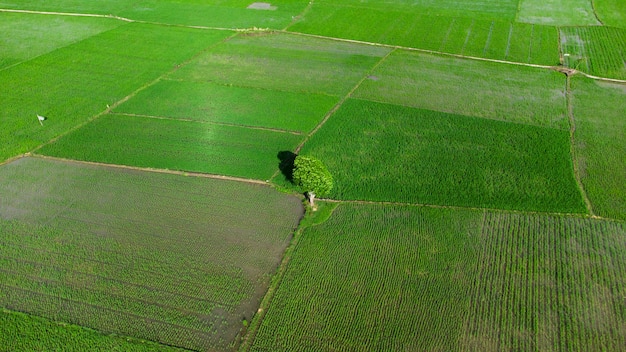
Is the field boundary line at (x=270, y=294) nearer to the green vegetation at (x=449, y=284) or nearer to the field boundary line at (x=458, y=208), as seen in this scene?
the green vegetation at (x=449, y=284)

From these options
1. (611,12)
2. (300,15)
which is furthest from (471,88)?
(611,12)

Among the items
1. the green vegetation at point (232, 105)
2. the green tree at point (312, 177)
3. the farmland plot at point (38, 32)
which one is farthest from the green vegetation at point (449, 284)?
the farmland plot at point (38, 32)

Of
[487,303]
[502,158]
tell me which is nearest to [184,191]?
[487,303]

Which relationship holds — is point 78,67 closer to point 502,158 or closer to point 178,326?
point 178,326

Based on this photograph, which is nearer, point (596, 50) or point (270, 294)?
point (270, 294)

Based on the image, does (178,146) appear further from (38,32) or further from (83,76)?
(38,32)

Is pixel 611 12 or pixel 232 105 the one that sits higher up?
pixel 611 12

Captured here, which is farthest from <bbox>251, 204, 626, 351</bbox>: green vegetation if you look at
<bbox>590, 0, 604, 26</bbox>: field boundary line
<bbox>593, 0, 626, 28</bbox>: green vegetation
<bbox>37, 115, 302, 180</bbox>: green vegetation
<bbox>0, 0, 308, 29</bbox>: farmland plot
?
<bbox>593, 0, 626, 28</bbox>: green vegetation
